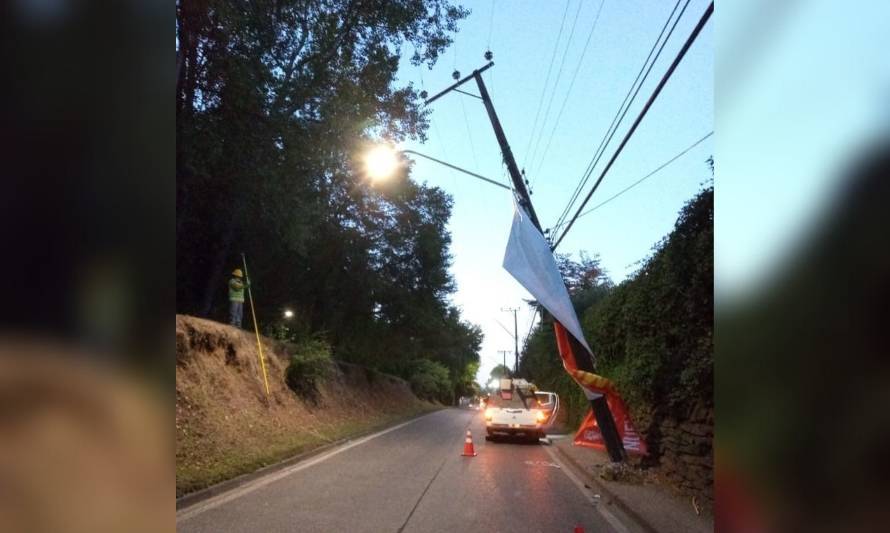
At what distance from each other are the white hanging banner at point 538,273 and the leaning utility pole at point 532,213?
75 centimetres

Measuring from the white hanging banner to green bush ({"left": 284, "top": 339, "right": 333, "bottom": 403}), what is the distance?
40.5 feet

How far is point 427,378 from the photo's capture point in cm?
6109

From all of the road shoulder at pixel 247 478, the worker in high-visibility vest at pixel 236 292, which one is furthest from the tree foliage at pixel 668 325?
the worker in high-visibility vest at pixel 236 292

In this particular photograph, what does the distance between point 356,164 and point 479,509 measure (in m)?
11.4

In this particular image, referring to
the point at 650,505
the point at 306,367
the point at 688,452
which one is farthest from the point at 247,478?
the point at 306,367

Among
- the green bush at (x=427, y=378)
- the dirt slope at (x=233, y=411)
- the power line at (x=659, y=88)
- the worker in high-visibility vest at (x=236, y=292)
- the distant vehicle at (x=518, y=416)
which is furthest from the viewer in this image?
the green bush at (x=427, y=378)

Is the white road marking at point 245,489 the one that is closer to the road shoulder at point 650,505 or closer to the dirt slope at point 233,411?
the dirt slope at point 233,411

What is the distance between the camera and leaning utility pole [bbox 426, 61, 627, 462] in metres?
12.9

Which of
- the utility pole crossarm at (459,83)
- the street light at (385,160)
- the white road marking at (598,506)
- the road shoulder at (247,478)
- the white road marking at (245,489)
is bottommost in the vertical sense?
the white road marking at (598,506)

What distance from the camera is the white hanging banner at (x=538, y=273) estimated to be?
1210 cm

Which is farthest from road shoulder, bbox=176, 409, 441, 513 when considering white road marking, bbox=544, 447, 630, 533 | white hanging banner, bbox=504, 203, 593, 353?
white hanging banner, bbox=504, 203, 593, 353

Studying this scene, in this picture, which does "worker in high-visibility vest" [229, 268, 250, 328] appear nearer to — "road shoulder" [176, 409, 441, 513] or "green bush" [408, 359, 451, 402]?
"road shoulder" [176, 409, 441, 513]
